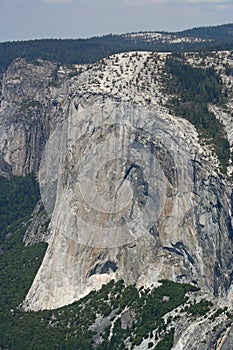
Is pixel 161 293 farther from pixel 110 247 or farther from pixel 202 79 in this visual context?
pixel 202 79

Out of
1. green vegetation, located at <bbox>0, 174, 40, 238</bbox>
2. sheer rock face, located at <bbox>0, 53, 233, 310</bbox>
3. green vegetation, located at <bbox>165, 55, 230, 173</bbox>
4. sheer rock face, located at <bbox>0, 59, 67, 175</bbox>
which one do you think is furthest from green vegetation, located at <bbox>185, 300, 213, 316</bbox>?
sheer rock face, located at <bbox>0, 59, 67, 175</bbox>

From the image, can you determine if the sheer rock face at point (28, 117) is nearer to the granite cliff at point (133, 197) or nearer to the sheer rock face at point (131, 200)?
the granite cliff at point (133, 197)

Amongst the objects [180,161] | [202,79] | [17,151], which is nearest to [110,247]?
[180,161]

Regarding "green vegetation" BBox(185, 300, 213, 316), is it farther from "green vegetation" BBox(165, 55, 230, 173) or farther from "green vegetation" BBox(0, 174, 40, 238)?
"green vegetation" BBox(0, 174, 40, 238)

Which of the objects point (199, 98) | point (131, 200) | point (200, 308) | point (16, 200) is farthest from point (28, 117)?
point (200, 308)

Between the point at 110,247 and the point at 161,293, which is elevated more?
the point at 110,247

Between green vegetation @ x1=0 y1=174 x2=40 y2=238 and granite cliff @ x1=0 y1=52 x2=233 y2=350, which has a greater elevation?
green vegetation @ x1=0 y1=174 x2=40 y2=238
